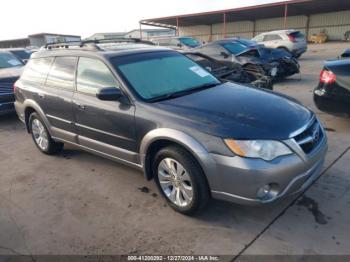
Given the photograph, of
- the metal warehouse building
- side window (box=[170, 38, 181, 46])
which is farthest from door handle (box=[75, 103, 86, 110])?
the metal warehouse building

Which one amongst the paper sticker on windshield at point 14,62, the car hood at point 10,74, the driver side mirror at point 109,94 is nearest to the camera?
the driver side mirror at point 109,94

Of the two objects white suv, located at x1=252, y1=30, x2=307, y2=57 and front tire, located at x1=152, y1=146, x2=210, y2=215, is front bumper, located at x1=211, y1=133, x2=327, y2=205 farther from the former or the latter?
white suv, located at x1=252, y1=30, x2=307, y2=57

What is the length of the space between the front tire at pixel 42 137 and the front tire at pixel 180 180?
7.71ft

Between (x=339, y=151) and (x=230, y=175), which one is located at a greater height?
(x=230, y=175)

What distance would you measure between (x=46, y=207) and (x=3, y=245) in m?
0.65

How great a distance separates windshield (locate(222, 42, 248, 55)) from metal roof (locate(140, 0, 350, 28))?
2240 centimetres

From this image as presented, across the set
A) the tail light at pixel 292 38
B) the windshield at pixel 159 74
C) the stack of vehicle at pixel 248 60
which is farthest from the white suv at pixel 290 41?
the windshield at pixel 159 74

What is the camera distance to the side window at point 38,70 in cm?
462

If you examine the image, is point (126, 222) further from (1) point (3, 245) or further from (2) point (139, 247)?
(1) point (3, 245)

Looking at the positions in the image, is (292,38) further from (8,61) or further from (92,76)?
(92,76)

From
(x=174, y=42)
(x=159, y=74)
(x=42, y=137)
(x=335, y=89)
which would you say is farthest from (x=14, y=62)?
(x=174, y=42)

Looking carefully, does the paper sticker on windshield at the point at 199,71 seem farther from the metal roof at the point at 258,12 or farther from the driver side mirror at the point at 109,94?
the metal roof at the point at 258,12

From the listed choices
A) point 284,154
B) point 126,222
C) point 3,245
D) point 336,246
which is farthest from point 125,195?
point 336,246

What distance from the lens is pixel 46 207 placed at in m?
3.56
